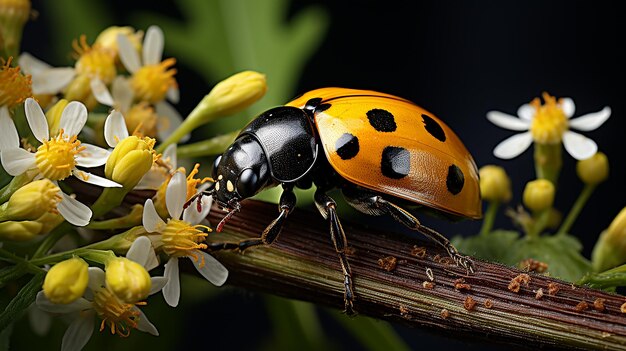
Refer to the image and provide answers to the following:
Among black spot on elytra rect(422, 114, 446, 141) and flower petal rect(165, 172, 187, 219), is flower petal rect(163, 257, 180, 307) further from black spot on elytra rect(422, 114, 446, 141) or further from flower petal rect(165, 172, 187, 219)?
black spot on elytra rect(422, 114, 446, 141)

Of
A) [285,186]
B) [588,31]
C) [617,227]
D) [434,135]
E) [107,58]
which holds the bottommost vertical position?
[107,58]

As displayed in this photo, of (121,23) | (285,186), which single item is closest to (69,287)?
(285,186)

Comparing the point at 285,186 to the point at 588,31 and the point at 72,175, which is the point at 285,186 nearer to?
the point at 72,175

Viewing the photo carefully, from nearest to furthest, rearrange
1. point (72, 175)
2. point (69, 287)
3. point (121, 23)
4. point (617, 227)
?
point (69, 287), point (72, 175), point (617, 227), point (121, 23)

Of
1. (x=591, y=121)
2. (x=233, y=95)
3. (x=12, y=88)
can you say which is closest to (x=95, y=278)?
(x=12, y=88)

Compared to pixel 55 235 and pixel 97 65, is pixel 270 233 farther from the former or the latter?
pixel 97 65

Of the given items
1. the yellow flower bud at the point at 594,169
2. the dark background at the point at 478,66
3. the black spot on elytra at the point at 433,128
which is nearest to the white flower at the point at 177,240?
the black spot on elytra at the point at 433,128
